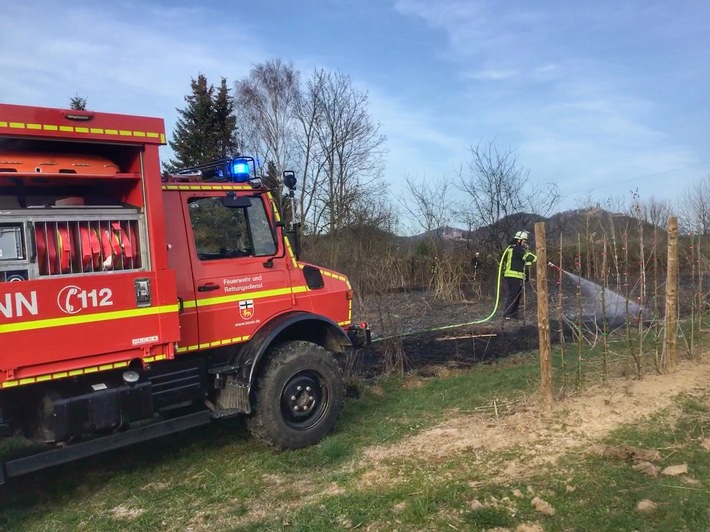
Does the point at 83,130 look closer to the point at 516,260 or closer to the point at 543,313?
the point at 543,313

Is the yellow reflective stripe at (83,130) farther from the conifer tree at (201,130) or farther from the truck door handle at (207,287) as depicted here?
the conifer tree at (201,130)

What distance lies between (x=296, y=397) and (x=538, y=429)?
2.28 meters

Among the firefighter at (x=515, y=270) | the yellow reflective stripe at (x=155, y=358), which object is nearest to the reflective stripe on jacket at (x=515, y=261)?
the firefighter at (x=515, y=270)

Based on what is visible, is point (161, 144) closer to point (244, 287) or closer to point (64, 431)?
point (244, 287)

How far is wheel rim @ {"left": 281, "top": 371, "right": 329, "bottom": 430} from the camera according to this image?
5945 millimetres

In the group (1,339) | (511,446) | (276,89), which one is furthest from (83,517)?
(276,89)

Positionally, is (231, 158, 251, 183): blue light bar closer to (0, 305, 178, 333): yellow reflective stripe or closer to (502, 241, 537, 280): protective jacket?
(0, 305, 178, 333): yellow reflective stripe

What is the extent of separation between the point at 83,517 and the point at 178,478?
871mm

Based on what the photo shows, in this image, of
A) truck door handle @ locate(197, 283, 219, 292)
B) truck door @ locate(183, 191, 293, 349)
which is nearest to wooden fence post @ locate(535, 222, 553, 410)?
truck door @ locate(183, 191, 293, 349)

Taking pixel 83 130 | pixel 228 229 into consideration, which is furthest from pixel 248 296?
pixel 83 130

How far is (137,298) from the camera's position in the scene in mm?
4941

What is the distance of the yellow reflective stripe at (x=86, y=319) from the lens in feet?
14.1

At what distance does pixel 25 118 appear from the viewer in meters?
4.42

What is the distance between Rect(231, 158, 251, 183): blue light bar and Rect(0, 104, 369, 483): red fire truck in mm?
14
